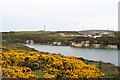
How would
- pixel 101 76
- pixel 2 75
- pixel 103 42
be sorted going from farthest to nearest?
pixel 103 42, pixel 101 76, pixel 2 75

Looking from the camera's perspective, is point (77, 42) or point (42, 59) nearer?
point (42, 59)

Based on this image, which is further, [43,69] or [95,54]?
[95,54]

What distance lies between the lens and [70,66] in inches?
575

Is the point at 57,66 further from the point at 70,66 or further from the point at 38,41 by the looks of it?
the point at 38,41

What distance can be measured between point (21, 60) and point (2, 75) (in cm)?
415

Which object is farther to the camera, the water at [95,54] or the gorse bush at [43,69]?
the water at [95,54]

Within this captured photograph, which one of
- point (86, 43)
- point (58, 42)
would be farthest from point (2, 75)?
point (58, 42)

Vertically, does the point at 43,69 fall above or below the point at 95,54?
above

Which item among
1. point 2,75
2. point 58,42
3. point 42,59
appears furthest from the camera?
point 58,42

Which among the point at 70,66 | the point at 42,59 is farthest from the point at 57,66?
the point at 42,59

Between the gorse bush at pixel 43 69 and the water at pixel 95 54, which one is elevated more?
the gorse bush at pixel 43 69

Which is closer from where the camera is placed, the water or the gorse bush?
the gorse bush

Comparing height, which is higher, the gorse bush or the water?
the gorse bush

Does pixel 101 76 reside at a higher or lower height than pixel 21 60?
lower
